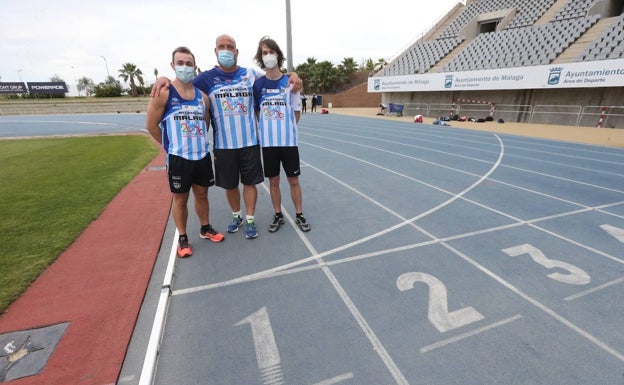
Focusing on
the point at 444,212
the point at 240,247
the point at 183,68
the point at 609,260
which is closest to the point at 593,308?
the point at 609,260

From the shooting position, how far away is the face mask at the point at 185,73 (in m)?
2.79

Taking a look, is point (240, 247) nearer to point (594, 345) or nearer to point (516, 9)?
point (594, 345)

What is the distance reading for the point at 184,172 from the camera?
3.00 meters

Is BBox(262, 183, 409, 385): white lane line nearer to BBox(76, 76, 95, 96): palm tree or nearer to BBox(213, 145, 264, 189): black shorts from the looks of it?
BBox(213, 145, 264, 189): black shorts

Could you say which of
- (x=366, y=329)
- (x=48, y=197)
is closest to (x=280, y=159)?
(x=366, y=329)

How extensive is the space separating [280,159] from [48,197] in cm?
388

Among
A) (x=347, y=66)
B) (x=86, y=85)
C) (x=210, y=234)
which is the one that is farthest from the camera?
(x=86, y=85)

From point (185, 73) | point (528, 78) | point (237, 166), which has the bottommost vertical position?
point (237, 166)

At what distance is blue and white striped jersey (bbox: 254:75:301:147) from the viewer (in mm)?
3367

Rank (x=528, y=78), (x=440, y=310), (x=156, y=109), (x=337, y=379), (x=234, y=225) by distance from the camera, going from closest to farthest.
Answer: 1. (x=337, y=379)
2. (x=440, y=310)
3. (x=156, y=109)
4. (x=234, y=225)
5. (x=528, y=78)

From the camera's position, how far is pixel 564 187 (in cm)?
562

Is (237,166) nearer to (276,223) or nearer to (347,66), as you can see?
(276,223)

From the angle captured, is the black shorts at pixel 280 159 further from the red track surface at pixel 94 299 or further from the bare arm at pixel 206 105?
the red track surface at pixel 94 299

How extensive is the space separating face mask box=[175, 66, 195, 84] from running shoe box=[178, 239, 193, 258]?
1.64 m
